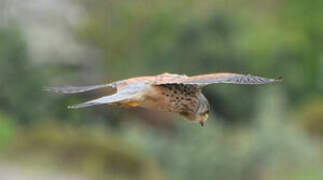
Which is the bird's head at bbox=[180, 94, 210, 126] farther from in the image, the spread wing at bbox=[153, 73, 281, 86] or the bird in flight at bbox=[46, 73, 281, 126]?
the spread wing at bbox=[153, 73, 281, 86]

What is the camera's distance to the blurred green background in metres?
10.7

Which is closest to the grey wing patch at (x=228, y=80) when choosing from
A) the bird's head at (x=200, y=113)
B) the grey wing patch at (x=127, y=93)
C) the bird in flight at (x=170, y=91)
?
the bird in flight at (x=170, y=91)

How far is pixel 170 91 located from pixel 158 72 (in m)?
14.3

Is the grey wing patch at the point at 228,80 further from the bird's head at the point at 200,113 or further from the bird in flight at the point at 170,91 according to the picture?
the bird's head at the point at 200,113

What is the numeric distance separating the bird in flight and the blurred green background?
655 centimetres

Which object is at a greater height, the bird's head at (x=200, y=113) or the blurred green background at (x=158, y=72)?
the blurred green background at (x=158, y=72)

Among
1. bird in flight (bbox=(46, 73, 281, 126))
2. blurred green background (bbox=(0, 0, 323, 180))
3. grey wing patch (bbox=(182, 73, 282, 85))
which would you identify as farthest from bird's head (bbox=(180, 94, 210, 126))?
blurred green background (bbox=(0, 0, 323, 180))

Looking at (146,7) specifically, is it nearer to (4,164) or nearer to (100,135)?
(100,135)

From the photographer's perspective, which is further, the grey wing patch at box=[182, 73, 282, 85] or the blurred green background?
the blurred green background

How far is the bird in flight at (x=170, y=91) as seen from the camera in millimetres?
2680

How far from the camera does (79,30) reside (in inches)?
778

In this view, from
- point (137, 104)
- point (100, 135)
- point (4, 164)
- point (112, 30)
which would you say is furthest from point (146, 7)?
point (137, 104)

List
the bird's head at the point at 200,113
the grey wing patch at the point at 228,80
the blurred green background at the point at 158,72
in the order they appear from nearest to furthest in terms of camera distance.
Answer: the grey wing patch at the point at 228,80 < the bird's head at the point at 200,113 < the blurred green background at the point at 158,72

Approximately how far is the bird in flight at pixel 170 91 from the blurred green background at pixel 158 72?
655 centimetres
